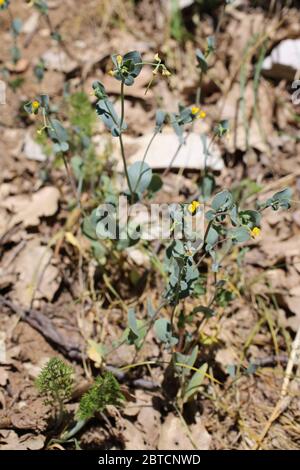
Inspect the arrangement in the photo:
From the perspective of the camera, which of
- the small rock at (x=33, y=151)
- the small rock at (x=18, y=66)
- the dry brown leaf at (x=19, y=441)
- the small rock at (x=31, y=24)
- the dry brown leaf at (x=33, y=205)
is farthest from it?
the small rock at (x=31, y=24)

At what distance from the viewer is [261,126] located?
2.75 metres

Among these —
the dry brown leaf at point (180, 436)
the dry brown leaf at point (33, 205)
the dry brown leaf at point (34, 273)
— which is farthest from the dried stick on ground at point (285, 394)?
the dry brown leaf at point (33, 205)

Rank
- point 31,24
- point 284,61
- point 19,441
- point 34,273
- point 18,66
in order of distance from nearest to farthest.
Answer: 1. point 19,441
2. point 34,273
3. point 284,61
4. point 18,66
5. point 31,24

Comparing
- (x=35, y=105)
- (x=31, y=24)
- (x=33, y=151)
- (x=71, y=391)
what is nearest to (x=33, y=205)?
(x=33, y=151)

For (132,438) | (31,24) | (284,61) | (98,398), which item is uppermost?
(31,24)

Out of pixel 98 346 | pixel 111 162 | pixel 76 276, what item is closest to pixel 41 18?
pixel 111 162

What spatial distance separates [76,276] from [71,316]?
0.20m

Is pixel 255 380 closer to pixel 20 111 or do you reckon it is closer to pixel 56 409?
pixel 56 409

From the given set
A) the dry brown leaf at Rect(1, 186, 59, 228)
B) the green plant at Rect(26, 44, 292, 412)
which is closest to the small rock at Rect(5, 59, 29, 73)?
the green plant at Rect(26, 44, 292, 412)

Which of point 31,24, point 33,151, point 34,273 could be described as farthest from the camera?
point 31,24

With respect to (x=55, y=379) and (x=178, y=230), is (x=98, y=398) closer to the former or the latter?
(x=55, y=379)

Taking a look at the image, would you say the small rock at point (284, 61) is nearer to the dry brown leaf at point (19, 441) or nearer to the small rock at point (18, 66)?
the small rock at point (18, 66)

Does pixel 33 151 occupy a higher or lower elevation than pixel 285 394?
higher

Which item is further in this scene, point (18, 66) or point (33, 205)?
point (18, 66)
